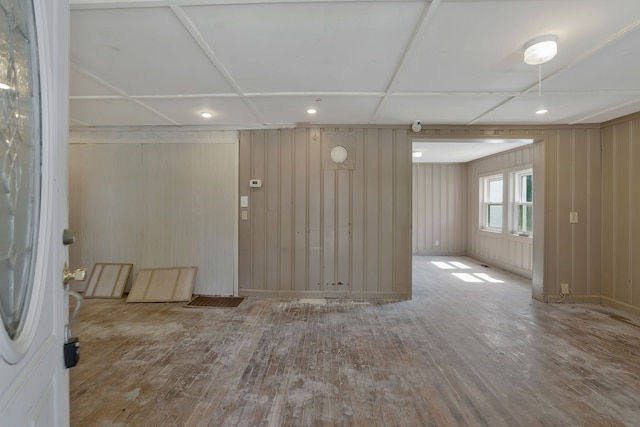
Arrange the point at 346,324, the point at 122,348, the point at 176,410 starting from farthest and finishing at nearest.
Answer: the point at 346,324
the point at 122,348
the point at 176,410

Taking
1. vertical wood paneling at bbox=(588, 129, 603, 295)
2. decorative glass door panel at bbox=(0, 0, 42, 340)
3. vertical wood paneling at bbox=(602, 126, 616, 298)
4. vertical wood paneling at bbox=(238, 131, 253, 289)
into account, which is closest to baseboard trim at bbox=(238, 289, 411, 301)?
vertical wood paneling at bbox=(238, 131, 253, 289)

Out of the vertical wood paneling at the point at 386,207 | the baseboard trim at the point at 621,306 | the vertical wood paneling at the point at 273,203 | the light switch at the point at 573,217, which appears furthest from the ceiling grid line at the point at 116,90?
the baseboard trim at the point at 621,306

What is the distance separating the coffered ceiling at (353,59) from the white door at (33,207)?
3.88ft

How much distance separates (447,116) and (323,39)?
229cm

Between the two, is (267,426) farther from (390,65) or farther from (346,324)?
(390,65)

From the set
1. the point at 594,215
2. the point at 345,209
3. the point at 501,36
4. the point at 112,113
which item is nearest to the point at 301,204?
the point at 345,209

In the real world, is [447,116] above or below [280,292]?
above

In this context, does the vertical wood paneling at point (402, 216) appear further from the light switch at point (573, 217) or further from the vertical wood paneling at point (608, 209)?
the vertical wood paneling at point (608, 209)

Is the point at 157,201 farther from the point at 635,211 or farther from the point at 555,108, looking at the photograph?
the point at 635,211

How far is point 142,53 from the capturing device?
2262mm

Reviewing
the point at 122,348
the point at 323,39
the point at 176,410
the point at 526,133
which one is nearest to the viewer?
the point at 176,410

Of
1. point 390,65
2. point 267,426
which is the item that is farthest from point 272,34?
point 267,426

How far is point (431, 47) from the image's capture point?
2.15 meters

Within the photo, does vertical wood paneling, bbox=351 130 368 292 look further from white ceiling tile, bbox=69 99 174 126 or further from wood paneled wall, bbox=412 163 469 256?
wood paneled wall, bbox=412 163 469 256
